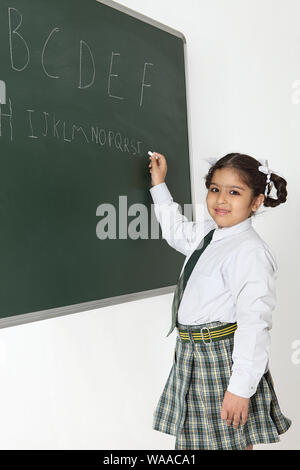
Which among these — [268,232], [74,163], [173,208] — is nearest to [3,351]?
[74,163]

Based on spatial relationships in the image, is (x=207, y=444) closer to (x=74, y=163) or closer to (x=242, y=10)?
(x=74, y=163)

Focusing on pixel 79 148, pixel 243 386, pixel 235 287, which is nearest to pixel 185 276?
pixel 235 287

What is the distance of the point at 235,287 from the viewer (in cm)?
162

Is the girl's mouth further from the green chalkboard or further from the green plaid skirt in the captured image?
the green plaid skirt

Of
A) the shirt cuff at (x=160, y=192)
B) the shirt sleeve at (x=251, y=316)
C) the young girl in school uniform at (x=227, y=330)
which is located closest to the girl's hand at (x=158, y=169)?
the shirt cuff at (x=160, y=192)

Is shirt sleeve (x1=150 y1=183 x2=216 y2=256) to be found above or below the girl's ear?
below

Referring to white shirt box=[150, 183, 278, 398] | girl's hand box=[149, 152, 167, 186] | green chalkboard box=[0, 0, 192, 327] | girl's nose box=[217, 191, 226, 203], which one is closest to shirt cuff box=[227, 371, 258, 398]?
white shirt box=[150, 183, 278, 398]

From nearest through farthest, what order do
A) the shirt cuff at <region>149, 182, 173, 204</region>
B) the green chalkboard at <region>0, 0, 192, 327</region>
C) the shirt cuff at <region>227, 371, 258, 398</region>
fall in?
1. the green chalkboard at <region>0, 0, 192, 327</region>
2. the shirt cuff at <region>227, 371, 258, 398</region>
3. the shirt cuff at <region>149, 182, 173, 204</region>

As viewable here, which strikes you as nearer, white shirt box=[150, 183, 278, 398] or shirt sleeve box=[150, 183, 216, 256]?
white shirt box=[150, 183, 278, 398]

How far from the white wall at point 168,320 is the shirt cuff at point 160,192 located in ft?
1.31

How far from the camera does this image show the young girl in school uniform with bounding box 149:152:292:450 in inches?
61.6

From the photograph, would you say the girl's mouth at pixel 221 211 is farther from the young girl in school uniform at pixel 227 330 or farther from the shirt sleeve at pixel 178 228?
the shirt sleeve at pixel 178 228

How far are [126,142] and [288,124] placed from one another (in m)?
1.19

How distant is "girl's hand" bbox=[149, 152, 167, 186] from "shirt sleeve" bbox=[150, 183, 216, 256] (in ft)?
0.16
